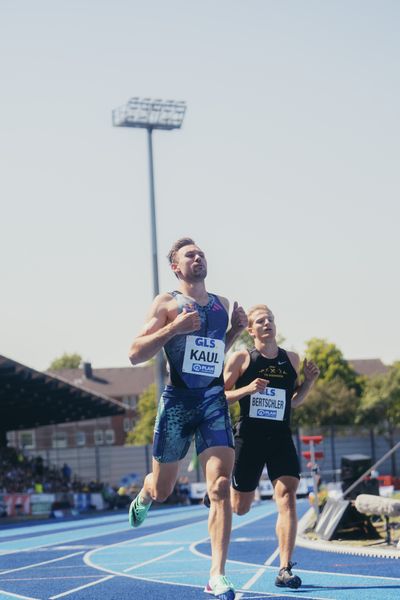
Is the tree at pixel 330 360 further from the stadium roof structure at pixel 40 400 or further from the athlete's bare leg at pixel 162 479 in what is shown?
the athlete's bare leg at pixel 162 479

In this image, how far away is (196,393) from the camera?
791 cm

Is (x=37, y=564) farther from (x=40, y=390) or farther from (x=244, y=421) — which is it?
(x=40, y=390)

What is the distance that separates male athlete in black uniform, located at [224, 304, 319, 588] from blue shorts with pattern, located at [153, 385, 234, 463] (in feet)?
4.85

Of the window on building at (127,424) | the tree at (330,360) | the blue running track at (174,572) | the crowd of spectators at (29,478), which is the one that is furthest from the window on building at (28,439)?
the blue running track at (174,572)

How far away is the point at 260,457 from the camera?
9719 mm

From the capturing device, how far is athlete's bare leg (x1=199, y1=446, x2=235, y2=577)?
766 centimetres

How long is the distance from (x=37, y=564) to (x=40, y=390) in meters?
28.6

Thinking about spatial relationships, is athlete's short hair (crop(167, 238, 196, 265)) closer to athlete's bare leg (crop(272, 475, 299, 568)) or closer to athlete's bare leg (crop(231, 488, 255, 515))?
athlete's bare leg (crop(272, 475, 299, 568))

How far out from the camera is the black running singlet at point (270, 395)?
962 centimetres

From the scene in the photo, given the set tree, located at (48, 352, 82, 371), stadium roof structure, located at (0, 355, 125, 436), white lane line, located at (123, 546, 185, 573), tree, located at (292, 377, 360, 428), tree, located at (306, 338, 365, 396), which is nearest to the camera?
white lane line, located at (123, 546, 185, 573)

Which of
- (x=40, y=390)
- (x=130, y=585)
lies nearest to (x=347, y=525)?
(x=130, y=585)

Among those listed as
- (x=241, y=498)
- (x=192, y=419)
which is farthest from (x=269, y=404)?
(x=192, y=419)

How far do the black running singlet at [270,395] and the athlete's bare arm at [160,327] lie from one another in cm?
184

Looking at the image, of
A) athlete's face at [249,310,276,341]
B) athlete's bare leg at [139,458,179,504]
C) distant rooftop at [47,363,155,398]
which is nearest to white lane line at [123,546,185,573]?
athlete's face at [249,310,276,341]
